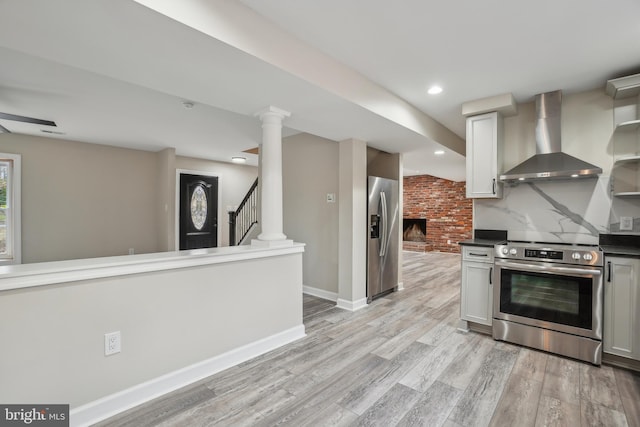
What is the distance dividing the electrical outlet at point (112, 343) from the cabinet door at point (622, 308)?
367 cm

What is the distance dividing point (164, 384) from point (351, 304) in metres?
2.28

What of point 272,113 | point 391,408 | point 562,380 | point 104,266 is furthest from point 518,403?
point 272,113

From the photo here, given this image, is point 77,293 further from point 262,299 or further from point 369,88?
point 369,88

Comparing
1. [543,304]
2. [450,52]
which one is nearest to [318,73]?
[450,52]

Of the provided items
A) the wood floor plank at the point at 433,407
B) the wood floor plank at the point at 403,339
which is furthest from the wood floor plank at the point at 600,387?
the wood floor plank at the point at 403,339

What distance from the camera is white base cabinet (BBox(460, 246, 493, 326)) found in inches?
115

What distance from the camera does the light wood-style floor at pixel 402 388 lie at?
5.71 feet

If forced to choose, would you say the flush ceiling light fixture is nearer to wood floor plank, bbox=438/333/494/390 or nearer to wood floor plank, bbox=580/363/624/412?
wood floor plank, bbox=438/333/494/390

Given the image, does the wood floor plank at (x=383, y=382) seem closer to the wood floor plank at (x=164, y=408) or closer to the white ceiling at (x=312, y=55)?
the wood floor plank at (x=164, y=408)

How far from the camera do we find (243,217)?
21.4ft

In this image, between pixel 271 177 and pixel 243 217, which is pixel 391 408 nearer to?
pixel 271 177

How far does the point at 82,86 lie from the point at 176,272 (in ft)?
7.45

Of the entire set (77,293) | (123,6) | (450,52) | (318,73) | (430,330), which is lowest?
(430,330)

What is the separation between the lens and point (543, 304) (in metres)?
2.63
